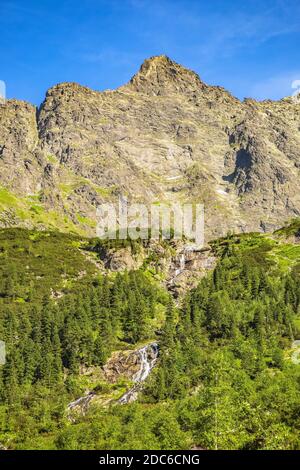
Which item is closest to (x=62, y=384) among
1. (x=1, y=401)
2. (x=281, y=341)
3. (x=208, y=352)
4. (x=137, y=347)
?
(x=1, y=401)

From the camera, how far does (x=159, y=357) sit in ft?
423

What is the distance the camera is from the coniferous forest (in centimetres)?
6694

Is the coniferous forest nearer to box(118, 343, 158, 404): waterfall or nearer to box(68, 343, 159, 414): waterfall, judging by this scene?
box(68, 343, 159, 414): waterfall

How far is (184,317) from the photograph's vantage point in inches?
5827

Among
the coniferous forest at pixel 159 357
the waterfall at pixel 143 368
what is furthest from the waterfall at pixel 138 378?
the coniferous forest at pixel 159 357

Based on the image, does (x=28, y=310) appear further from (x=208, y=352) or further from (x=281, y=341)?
(x=281, y=341)

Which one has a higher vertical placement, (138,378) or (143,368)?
(143,368)

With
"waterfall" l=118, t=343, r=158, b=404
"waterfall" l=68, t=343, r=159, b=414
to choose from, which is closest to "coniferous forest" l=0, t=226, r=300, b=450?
"waterfall" l=68, t=343, r=159, b=414

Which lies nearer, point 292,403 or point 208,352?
point 292,403

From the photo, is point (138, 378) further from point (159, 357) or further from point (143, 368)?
point (159, 357)

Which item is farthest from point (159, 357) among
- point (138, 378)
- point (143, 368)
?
point (138, 378)

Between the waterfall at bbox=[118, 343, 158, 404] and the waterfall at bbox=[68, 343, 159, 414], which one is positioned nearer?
the waterfall at bbox=[68, 343, 159, 414]

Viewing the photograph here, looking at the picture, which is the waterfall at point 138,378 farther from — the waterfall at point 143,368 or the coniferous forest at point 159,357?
the coniferous forest at point 159,357
